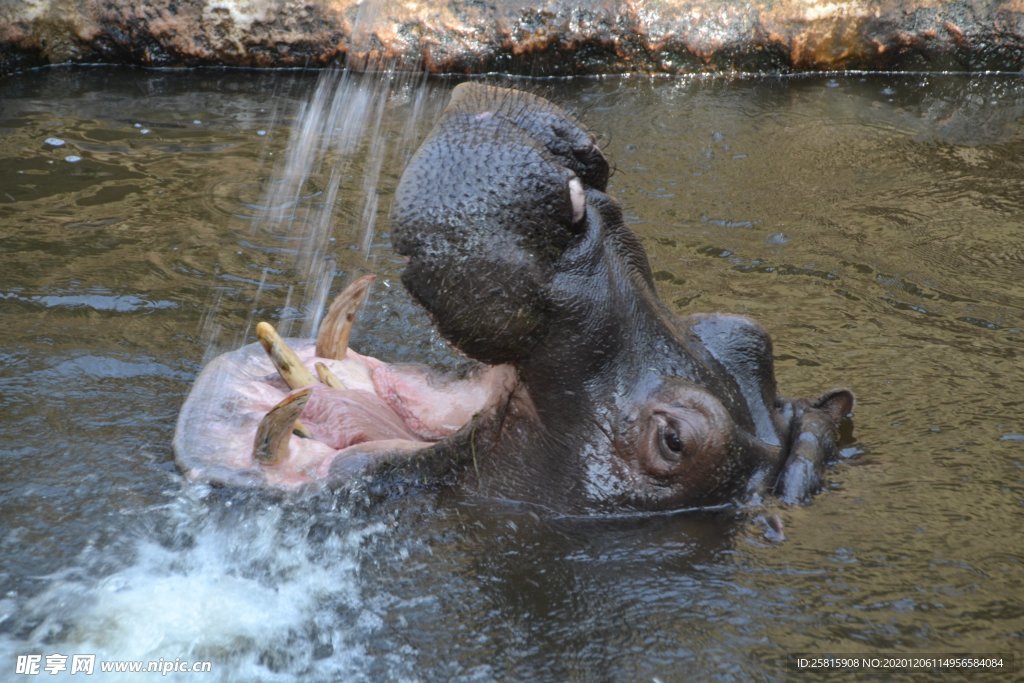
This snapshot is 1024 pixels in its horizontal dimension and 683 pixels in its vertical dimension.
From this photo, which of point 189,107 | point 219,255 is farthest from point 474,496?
point 189,107

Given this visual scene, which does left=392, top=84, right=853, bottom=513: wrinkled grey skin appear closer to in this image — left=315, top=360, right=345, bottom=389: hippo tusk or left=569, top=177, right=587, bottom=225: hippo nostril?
left=569, top=177, right=587, bottom=225: hippo nostril

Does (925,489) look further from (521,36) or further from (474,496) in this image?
(521,36)

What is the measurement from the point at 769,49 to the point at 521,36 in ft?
7.17

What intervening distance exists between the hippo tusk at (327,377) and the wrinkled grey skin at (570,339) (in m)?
0.58

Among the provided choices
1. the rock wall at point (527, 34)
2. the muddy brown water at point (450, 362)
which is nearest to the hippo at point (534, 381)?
the muddy brown water at point (450, 362)

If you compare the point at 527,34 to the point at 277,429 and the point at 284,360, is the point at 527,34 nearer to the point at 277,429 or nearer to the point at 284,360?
the point at 284,360

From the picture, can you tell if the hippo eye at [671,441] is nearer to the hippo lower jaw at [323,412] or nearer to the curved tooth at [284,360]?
the hippo lower jaw at [323,412]

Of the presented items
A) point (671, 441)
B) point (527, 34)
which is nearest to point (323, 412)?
point (671, 441)

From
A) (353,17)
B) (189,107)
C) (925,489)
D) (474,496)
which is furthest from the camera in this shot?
(353,17)

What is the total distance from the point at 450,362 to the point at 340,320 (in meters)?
0.95

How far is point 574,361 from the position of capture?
330cm

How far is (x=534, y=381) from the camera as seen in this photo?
3.38 meters

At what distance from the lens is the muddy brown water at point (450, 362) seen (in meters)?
3.15

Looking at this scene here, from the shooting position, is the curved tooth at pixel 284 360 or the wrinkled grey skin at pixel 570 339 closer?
the wrinkled grey skin at pixel 570 339
